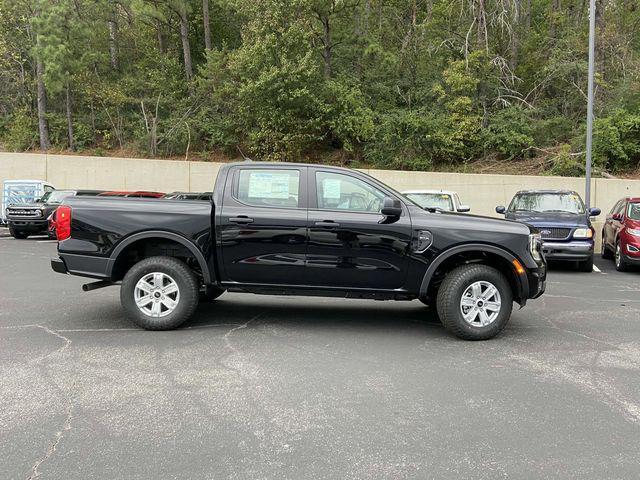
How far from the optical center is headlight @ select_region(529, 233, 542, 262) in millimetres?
6027

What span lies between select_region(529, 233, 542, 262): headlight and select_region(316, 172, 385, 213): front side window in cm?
173

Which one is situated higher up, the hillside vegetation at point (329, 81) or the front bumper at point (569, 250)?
the hillside vegetation at point (329, 81)

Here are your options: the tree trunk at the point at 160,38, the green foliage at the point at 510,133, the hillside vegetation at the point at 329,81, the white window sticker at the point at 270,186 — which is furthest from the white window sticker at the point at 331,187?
the tree trunk at the point at 160,38

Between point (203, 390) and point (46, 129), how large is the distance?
89.0 feet

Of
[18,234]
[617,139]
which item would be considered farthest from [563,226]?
[18,234]

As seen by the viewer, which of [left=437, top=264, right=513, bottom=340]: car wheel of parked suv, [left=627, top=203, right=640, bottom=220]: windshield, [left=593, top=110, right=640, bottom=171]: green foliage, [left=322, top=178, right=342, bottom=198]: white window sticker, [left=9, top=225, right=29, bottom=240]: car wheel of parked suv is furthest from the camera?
[left=593, top=110, right=640, bottom=171]: green foliage

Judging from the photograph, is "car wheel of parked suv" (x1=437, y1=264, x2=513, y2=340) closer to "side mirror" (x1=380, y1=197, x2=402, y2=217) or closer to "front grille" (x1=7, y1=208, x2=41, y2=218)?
"side mirror" (x1=380, y1=197, x2=402, y2=217)

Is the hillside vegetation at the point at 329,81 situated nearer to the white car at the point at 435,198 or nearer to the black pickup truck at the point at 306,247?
the white car at the point at 435,198

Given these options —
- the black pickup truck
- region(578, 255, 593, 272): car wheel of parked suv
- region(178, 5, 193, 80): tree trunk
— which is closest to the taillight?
the black pickup truck

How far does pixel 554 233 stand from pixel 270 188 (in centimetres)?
756

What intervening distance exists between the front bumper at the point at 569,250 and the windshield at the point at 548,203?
1222mm

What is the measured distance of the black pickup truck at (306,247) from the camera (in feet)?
19.5

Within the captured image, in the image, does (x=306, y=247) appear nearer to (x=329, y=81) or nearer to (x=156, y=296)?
(x=156, y=296)

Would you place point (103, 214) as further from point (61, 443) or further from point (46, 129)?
point (46, 129)
